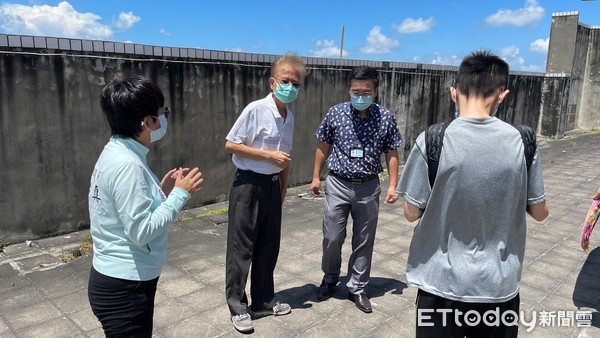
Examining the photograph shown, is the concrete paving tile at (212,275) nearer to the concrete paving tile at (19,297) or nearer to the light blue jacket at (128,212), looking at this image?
the concrete paving tile at (19,297)

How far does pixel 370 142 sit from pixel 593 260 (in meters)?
2.95

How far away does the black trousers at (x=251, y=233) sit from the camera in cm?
286

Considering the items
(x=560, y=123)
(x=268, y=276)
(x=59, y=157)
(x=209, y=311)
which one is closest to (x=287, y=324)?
(x=268, y=276)

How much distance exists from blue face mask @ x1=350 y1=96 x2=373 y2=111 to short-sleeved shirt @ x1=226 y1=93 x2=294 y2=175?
0.59 metres

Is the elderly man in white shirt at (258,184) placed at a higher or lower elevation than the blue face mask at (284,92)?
lower

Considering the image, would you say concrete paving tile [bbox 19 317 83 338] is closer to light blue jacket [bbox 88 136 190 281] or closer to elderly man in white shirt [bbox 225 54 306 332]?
elderly man in white shirt [bbox 225 54 306 332]

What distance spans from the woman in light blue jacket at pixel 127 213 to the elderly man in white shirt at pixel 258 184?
1.03 meters

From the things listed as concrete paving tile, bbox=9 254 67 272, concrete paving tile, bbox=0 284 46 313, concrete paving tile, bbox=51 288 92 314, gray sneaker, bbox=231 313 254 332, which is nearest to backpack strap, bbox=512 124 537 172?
gray sneaker, bbox=231 313 254 332

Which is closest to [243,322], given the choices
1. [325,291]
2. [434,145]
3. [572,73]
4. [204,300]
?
[204,300]

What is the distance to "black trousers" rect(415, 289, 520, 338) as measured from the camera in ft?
5.74

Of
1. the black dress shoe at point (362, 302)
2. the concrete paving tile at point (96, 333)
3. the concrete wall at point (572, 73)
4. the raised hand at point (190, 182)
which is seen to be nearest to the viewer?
the raised hand at point (190, 182)

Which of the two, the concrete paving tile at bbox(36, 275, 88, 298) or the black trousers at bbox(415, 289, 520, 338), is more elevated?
the black trousers at bbox(415, 289, 520, 338)

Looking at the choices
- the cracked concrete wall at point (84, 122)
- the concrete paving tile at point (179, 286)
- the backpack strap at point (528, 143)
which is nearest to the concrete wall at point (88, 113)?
the cracked concrete wall at point (84, 122)

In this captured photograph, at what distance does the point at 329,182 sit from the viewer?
3303 millimetres
